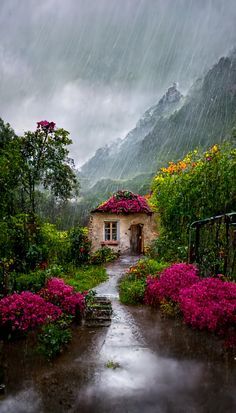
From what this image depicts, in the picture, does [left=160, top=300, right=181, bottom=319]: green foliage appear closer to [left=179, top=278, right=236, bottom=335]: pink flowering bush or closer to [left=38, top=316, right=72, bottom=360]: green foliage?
[left=179, top=278, right=236, bottom=335]: pink flowering bush

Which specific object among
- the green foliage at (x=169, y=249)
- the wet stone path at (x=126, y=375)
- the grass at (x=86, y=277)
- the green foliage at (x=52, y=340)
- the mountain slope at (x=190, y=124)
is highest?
the mountain slope at (x=190, y=124)

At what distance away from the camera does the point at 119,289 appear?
10.8 m

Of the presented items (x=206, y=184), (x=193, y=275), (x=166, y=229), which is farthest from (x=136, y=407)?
(x=166, y=229)

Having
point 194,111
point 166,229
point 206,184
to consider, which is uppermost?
point 194,111

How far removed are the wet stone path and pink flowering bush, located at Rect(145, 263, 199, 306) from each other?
156 centimetres

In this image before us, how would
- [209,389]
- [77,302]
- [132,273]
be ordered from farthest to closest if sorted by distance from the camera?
[132,273] → [77,302] → [209,389]

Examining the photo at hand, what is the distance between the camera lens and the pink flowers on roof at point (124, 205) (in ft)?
61.7

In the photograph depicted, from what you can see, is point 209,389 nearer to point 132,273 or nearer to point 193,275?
point 193,275

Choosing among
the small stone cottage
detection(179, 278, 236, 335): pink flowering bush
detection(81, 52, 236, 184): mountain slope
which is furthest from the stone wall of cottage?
detection(81, 52, 236, 184): mountain slope

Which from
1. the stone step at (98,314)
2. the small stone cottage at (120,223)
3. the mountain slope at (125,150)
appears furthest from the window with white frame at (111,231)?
the mountain slope at (125,150)

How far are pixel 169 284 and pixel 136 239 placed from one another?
11.2m

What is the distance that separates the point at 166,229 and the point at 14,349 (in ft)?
36.1

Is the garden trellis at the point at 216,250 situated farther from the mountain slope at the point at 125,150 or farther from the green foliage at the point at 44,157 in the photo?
the mountain slope at the point at 125,150

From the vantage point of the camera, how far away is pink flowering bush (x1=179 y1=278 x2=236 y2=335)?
6875 mm
